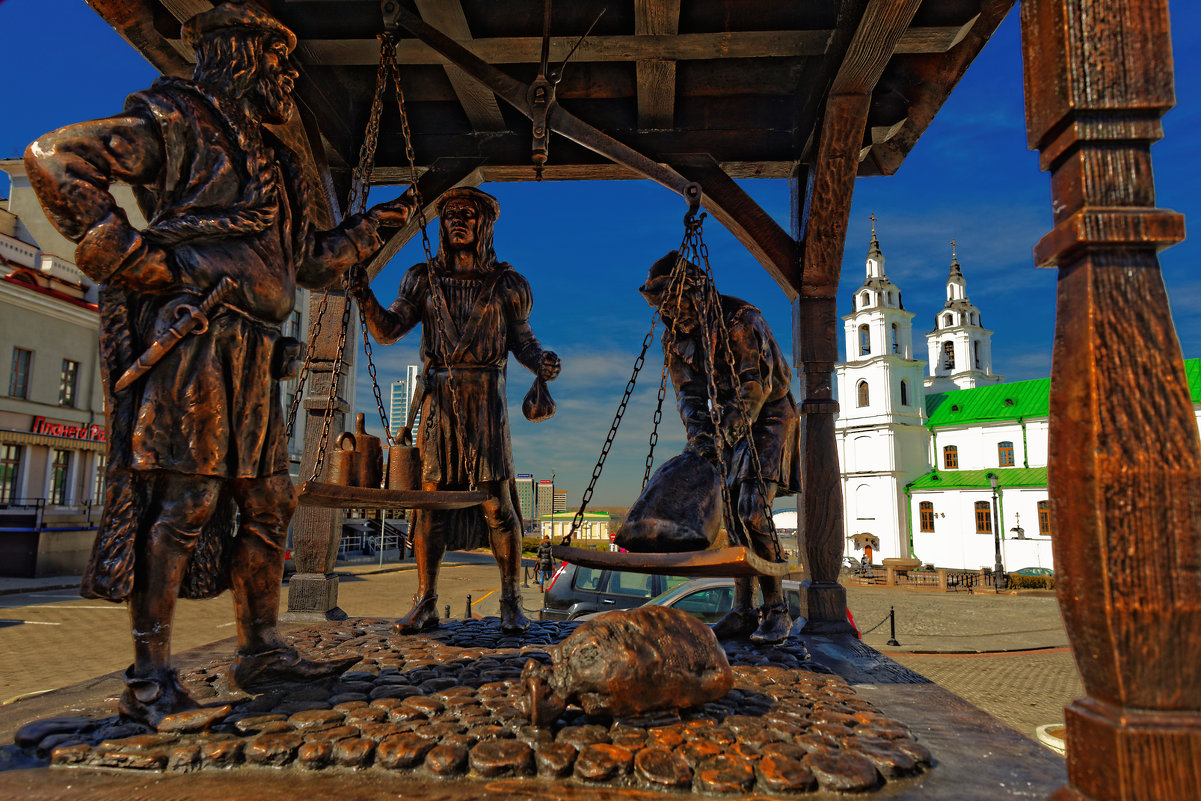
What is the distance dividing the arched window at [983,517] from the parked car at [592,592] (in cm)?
4236

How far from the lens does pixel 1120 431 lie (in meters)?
1.69

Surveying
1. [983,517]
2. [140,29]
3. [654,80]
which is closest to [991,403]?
[983,517]

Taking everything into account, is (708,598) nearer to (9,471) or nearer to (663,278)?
(663,278)

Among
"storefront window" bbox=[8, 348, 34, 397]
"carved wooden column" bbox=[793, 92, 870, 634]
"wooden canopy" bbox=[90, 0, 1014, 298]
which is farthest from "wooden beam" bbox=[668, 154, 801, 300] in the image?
"storefront window" bbox=[8, 348, 34, 397]

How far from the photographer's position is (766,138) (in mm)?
5523

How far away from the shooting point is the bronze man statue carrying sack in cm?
415

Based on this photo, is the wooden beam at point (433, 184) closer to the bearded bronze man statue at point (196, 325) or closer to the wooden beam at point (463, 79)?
the wooden beam at point (463, 79)

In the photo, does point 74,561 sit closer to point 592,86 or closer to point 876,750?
point 592,86

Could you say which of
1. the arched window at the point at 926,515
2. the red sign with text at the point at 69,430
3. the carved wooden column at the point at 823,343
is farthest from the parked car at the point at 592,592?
the arched window at the point at 926,515

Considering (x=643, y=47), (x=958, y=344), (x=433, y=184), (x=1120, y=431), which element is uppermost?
(x=958, y=344)

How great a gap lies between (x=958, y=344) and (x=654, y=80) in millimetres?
62747

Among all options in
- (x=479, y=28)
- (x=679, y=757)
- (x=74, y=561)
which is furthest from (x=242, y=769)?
(x=74, y=561)

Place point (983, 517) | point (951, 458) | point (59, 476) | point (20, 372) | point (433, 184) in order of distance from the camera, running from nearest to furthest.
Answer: point (433, 184) → point (20, 372) → point (59, 476) → point (983, 517) → point (951, 458)

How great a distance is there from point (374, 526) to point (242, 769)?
1319 inches
